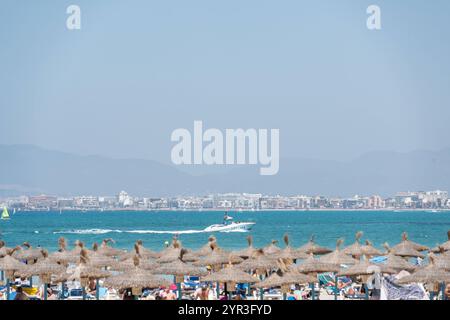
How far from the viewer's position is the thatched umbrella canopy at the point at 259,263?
1834 cm

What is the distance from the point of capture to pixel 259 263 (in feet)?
60.8

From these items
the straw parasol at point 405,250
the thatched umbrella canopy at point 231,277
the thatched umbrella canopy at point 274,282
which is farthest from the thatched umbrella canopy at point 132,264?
the straw parasol at point 405,250

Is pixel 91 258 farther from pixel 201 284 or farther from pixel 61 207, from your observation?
pixel 61 207

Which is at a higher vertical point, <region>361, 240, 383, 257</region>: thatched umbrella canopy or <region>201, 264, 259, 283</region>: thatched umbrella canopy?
<region>361, 240, 383, 257</region>: thatched umbrella canopy

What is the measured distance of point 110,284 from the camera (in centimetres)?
1577

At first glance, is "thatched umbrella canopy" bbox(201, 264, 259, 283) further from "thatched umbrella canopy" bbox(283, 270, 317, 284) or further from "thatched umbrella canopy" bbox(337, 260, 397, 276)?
"thatched umbrella canopy" bbox(337, 260, 397, 276)

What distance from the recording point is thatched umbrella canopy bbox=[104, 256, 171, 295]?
15.6 metres

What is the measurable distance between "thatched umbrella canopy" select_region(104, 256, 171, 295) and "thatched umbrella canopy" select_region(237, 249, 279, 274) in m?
2.78

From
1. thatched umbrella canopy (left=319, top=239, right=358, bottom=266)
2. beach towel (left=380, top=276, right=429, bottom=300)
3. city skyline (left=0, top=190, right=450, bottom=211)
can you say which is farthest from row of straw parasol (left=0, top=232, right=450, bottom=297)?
city skyline (left=0, top=190, right=450, bottom=211)

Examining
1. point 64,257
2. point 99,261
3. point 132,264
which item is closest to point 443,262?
point 132,264

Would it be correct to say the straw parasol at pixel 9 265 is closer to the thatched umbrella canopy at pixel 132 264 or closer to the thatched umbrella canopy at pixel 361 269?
the thatched umbrella canopy at pixel 132 264

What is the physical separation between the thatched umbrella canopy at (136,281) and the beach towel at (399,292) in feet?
12.7

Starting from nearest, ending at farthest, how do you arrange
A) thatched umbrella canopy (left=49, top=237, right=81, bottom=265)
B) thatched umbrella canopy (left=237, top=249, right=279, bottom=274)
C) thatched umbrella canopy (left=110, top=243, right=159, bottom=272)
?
1. thatched umbrella canopy (left=237, top=249, right=279, bottom=274)
2. thatched umbrella canopy (left=110, top=243, right=159, bottom=272)
3. thatched umbrella canopy (left=49, top=237, right=81, bottom=265)

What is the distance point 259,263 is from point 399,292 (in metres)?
3.78
